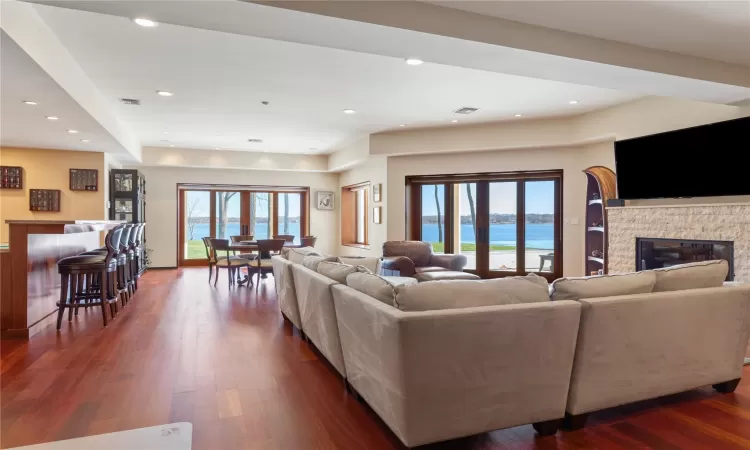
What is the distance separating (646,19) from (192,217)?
394 inches

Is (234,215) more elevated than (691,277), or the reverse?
(234,215)

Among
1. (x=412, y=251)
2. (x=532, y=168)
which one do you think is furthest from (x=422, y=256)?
(x=532, y=168)

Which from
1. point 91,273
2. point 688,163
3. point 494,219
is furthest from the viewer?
point 494,219

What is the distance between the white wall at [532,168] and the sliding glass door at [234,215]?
3.34m

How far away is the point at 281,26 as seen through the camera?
9.19 feet

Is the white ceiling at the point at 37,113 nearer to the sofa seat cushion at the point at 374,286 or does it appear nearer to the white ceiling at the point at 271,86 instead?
the white ceiling at the point at 271,86

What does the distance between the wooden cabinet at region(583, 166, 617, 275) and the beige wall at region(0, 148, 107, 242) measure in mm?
8198

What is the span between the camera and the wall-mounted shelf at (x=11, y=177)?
7047mm

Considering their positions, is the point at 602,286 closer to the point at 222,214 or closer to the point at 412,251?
the point at 412,251

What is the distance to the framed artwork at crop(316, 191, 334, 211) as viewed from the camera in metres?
11.2

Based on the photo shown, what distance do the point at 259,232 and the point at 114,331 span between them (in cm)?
687

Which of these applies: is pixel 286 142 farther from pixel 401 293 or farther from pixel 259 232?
pixel 401 293

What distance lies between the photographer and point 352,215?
11258 mm

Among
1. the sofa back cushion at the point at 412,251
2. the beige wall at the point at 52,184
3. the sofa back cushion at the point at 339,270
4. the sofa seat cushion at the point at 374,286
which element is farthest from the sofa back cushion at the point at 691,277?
the beige wall at the point at 52,184
